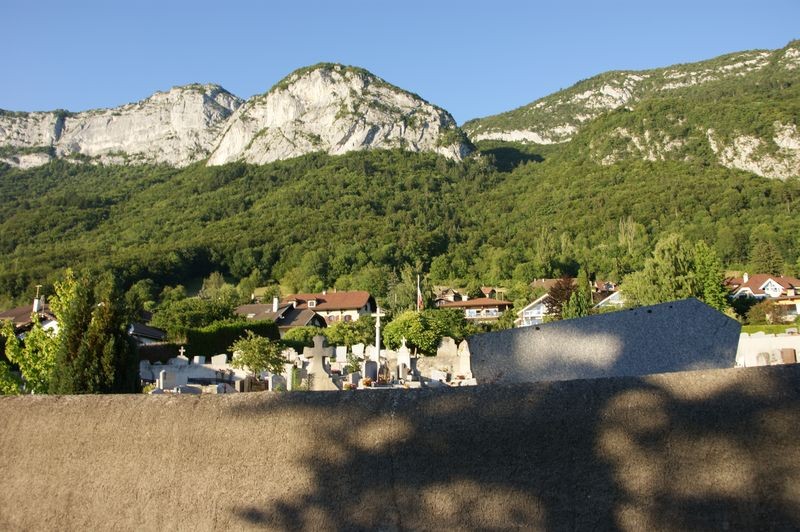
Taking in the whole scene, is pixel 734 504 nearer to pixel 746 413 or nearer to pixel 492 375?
pixel 746 413

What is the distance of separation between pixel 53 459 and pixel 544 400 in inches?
137

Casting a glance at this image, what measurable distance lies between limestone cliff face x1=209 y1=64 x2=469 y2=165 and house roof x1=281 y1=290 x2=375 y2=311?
76.8 meters

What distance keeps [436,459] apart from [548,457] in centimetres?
61

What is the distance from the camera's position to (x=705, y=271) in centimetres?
5150

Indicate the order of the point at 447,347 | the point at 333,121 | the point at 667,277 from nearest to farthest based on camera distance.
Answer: the point at 447,347, the point at 667,277, the point at 333,121

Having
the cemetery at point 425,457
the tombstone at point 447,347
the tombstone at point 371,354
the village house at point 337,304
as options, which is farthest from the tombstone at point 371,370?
the village house at point 337,304

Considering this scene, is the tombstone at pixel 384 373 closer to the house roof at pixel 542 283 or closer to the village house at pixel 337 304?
the village house at pixel 337 304

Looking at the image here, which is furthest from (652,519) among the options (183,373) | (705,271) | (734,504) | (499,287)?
(499,287)

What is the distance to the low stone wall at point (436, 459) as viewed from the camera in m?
3.24

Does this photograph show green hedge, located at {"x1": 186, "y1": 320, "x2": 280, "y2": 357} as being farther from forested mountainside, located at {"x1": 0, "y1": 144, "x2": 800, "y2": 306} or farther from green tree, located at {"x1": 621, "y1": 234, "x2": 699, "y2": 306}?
forested mountainside, located at {"x1": 0, "y1": 144, "x2": 800, "y2": 306}

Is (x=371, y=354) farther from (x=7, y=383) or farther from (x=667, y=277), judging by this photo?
(x=667, y=277)

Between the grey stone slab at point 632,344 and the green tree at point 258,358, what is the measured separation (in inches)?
794

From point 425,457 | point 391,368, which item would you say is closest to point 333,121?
point 391,368

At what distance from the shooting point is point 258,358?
2570 centimetres
